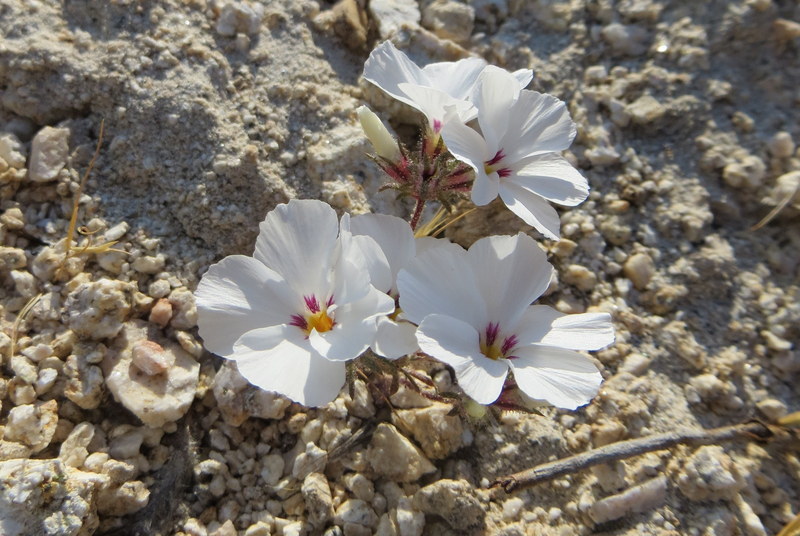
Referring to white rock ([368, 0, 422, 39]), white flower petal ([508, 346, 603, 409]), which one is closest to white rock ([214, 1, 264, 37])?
white rock ([368, 0, 422, 39])

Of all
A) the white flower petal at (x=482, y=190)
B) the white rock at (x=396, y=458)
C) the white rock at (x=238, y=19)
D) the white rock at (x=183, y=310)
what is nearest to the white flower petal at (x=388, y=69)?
the white flower petal at (x=482, y=190)

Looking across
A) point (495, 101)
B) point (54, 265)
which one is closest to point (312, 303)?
point (495, 101)

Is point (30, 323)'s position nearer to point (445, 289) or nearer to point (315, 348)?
point (315, 348)

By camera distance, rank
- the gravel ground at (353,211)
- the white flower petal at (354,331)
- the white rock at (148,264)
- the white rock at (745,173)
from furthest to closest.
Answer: the white rock at (745,173) → the white rock at (148,264) → the gravel ground at (353,211) → the white flower petal at (354,331)

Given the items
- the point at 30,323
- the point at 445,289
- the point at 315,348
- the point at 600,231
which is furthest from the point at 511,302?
the point at 30,323

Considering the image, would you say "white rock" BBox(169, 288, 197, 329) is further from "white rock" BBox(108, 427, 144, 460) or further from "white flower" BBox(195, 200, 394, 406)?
"white flower" BBox(195, 200, 394, 406)

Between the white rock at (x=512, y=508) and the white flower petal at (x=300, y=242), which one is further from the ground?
the white flower petal at (x=300, y=242)

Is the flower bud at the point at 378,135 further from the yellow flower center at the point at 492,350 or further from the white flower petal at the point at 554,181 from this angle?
the yellow flower center at the point at 492,350
